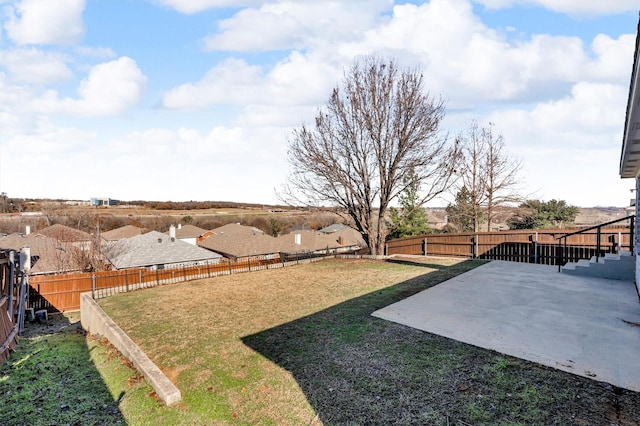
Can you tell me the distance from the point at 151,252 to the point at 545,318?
75.0 feet

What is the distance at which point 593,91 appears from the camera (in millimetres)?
10141

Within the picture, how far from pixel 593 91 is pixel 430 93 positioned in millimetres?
5942

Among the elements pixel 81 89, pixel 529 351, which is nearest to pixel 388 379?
pixel 529 351

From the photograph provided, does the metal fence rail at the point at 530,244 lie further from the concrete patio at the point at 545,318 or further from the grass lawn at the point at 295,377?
the grass lawn at the point at 295,377

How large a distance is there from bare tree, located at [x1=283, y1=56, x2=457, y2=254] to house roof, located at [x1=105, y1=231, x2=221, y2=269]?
11.3m

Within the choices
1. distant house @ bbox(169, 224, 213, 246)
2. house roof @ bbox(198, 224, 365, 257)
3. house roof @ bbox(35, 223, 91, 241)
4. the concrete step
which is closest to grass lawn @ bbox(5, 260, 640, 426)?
the concrete step

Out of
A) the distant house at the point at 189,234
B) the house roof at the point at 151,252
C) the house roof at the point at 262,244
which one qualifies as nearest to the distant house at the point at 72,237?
the house roof at the point at 151,252

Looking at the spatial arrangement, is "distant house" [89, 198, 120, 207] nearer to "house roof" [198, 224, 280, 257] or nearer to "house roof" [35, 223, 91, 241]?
"house roof" [35, 223, 91, 241]

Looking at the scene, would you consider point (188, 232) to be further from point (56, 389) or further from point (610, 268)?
point (610, 268)

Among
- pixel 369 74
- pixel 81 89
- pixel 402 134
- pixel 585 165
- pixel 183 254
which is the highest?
pixel 369 74

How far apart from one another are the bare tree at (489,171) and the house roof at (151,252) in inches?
740

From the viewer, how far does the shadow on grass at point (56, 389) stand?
3916 millimetres

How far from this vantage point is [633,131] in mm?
4977

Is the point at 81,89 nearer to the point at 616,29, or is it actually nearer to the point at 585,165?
the point at 616,29
